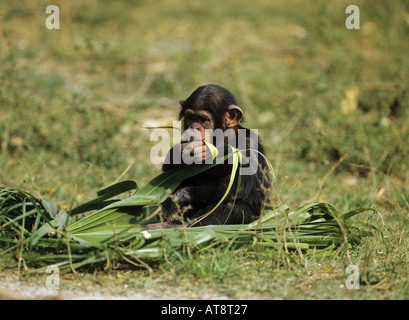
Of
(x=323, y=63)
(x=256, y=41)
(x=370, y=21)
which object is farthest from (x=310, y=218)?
(x=370, y=21)

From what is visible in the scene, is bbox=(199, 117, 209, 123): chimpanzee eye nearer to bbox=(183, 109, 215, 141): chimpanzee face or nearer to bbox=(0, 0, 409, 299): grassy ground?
bbox=(183, 109, 215, 141): chimpanzee face

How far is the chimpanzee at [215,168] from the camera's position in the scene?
4273 millimetres

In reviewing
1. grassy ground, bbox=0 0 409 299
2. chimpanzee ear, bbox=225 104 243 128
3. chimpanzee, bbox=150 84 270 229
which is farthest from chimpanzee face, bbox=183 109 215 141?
grassy ground, bbox=0 0 409 299

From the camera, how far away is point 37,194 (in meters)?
4.90

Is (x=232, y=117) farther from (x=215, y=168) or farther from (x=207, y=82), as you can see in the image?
(x=207, y=82)

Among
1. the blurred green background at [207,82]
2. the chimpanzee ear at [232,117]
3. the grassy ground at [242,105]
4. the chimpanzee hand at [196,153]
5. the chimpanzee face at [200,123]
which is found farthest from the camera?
the blurred green background at [207,82]

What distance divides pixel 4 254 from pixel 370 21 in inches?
379

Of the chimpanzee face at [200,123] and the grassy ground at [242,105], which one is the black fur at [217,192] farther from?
the grassy ground at [242,105]

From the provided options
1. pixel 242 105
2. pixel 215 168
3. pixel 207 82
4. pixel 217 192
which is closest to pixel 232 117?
pixel 215 168

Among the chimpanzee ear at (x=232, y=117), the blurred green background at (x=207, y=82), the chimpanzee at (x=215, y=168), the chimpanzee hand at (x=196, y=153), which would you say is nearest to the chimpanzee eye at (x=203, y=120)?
the chimpanzee at (x=215, y=168)

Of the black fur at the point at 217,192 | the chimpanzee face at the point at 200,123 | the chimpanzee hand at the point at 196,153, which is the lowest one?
the black fur at the point at 217,192

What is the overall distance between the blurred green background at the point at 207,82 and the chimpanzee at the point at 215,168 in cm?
33

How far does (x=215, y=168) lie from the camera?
441cm

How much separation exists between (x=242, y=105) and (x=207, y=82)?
928 millimetres
